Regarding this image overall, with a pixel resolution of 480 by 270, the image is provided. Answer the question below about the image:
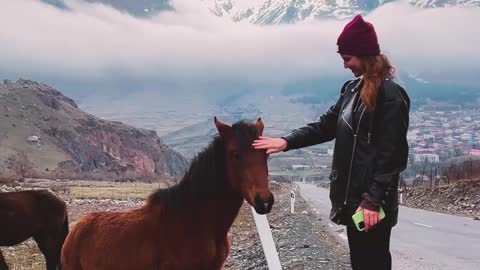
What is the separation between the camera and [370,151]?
13.4 ft

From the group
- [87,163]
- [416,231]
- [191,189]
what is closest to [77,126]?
[87,163]

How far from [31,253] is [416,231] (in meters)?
9.33

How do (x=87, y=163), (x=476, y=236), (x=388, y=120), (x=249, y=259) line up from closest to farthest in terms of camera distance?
(x=388, y=120) < (x=249, y=259) < (x=476, y=236) < (x=87, y=163)

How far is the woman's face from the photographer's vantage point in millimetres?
4227

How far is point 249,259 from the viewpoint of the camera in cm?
1131

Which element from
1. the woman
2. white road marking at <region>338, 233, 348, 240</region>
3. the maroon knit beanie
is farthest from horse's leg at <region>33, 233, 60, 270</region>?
the maroon knit beanie

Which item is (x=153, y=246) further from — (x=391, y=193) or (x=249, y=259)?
(x=249, y=259)

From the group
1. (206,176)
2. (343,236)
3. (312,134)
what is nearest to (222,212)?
(206,176)

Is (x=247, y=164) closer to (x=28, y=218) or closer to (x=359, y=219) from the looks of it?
(x=359, y=219)

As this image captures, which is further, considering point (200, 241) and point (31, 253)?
point (31, 253)

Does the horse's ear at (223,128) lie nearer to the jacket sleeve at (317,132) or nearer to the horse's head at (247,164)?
the horse's head at (247,164)

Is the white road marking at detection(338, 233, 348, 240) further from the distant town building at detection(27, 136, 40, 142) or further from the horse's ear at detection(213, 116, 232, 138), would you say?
the distant town building at detection(27, 136, 40, 142)

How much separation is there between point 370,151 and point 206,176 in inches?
74.4

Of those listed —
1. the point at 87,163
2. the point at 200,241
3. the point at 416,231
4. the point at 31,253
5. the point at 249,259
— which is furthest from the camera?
the point at 87,163
